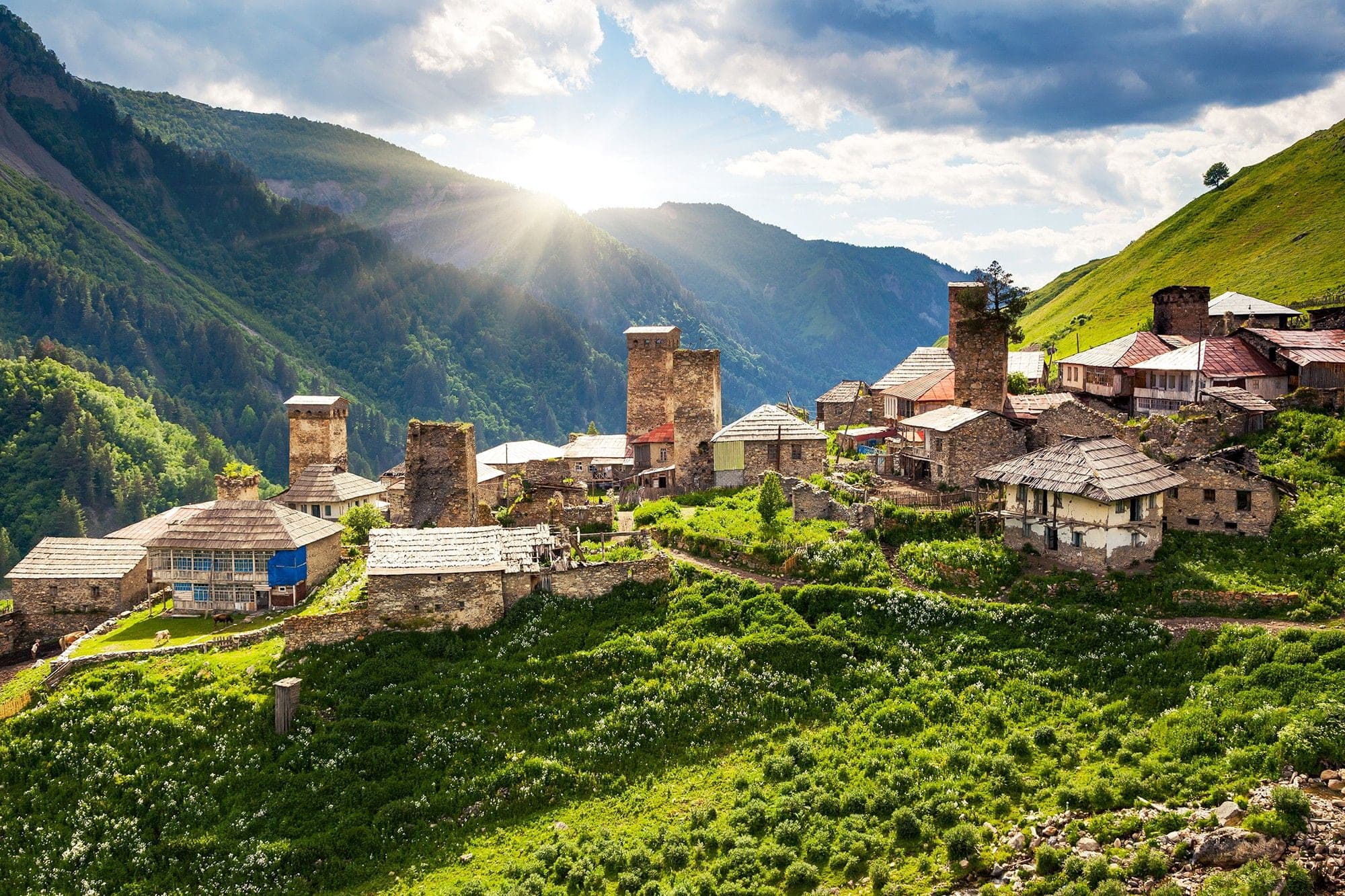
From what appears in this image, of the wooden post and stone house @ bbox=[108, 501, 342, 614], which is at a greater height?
stone house @ bbox=[108, 501, 342, 614]

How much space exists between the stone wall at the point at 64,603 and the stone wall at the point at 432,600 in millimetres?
15524

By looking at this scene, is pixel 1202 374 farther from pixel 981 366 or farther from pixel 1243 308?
pixel 1243 308

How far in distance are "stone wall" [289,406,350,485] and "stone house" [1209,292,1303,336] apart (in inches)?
2070

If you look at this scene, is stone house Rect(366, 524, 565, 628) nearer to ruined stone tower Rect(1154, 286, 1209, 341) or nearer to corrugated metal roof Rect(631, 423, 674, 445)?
corrugated metal roof Rect(631, 423, 674, 445)

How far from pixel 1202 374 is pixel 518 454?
130 ft

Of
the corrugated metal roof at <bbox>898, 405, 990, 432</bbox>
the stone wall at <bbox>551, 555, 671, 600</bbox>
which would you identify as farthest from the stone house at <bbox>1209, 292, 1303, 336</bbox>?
the stone wall at <bbox>551, 555, 671, 600</bbox>

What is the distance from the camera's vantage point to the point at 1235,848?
51.3 ft

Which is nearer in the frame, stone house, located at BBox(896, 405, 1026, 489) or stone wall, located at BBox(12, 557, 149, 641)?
stone house, located at BBox(896, 405, 1026, 489)

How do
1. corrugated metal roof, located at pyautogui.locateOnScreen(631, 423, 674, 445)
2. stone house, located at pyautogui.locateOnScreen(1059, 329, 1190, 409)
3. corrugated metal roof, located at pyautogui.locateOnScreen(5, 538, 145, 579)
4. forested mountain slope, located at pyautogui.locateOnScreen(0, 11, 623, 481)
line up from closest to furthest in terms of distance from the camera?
corrugated metal roof, located at pyautogui.locateOnScreen(5, 538, 145, 579), stone house, located at pyautogui.locateOnScreen(1059, 329, 1190, 409), corrugated metal roof, located at pyautogui.locateOnScreen(631, 423, 674, 445), forested mountain slope, located at pyautogui.locateOnScreen(0, 11, 623, 481)

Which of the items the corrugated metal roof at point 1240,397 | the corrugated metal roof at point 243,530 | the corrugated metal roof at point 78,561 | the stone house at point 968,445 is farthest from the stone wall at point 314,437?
the corrugated metal roof at point 1240,397

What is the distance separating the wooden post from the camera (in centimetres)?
2305

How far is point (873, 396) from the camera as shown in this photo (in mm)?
52938

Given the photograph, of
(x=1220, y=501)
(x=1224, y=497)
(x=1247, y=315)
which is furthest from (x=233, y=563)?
(x=1247, y=315)

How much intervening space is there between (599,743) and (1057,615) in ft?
44.0
